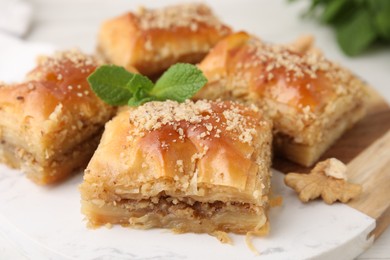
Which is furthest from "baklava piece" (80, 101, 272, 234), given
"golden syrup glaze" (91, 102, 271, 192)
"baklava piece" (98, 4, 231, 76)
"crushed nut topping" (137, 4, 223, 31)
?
"crushed nut topping" (137, 4, 223, 31)

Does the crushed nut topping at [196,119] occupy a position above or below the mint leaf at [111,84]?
above

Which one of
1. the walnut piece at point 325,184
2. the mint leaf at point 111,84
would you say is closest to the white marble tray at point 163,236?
the walnut piece at point 325,184

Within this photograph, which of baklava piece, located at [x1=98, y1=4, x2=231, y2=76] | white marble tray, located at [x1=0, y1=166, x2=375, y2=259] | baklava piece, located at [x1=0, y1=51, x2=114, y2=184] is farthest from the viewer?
baklava piece, located at [x1=98, y1=4, x2=231, y2=76]

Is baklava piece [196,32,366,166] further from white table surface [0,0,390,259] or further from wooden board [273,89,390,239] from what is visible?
white table surface [0,0,390,259]

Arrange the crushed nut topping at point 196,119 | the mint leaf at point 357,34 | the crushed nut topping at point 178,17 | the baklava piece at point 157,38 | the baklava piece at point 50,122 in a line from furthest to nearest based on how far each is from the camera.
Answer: the mint leaf at point 357,34, the crushed nut topping at point 178,17, the baklava piece at point 157,38, the baklava piece at point 50,122, the crushed nut topping at point 196,119

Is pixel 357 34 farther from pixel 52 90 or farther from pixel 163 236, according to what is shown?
pixel 163 236

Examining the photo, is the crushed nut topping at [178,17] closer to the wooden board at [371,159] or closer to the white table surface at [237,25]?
the white table surface at [237,25]

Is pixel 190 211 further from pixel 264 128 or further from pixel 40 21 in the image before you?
pixel 40 21

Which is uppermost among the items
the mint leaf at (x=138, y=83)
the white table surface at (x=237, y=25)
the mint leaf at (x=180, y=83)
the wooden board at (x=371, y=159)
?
the wooden board at (x=371, y=159)
